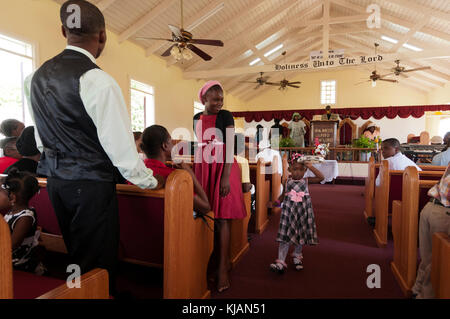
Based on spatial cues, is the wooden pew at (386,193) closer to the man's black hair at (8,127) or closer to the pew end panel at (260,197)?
the pew end panel at (260,197)

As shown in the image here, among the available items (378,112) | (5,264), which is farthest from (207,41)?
(378,112)

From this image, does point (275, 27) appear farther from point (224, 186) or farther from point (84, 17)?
point (84, 17)

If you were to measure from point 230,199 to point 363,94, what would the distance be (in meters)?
13.7

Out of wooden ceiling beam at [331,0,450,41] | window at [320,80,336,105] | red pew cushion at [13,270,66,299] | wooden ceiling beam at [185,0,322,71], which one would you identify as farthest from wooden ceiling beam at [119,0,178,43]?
window at [320,80,336,105]

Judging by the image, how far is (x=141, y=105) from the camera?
751 centimetres

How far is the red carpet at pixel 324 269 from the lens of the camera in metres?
2.00

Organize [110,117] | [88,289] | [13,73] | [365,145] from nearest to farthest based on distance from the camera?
[88,289]
[110,117]
[13,73]
[365,145]

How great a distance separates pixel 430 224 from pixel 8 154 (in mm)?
3121

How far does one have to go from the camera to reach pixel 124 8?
5602mm

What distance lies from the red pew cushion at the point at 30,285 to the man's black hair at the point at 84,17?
2.91 feet

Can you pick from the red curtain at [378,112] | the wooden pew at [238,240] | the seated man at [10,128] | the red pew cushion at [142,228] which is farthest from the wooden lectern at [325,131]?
the red pew cushion at [142,228]
